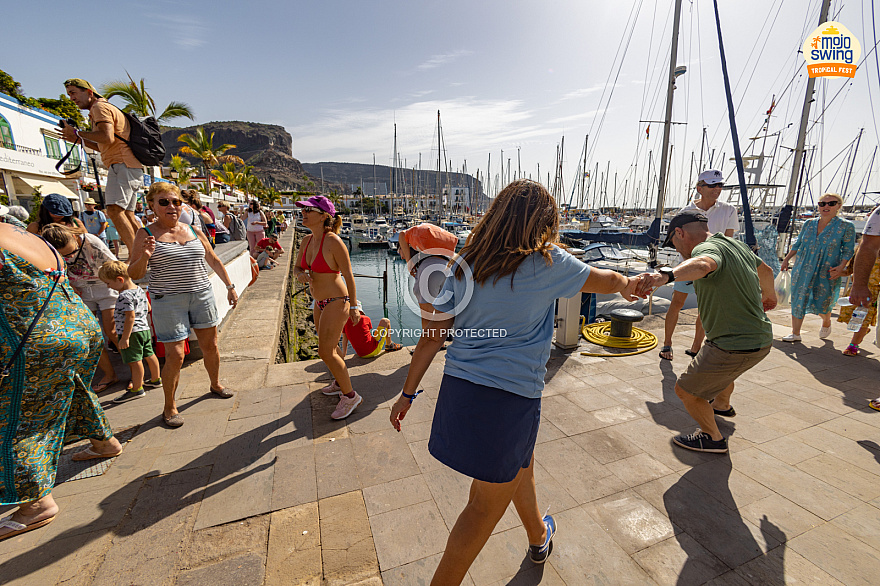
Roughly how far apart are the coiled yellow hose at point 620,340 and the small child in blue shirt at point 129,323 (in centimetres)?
513

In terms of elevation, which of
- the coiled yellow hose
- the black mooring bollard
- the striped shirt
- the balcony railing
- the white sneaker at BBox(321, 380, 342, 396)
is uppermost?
the balcony railing

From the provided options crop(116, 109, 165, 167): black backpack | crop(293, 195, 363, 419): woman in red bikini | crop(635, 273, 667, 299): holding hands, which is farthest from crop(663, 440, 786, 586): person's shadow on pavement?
crop(116, 109, 165, 167): black backpack

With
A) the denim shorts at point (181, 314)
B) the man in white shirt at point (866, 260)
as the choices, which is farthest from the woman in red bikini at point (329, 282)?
the man in white shirt at point (866, 260)

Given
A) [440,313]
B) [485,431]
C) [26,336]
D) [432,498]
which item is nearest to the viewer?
[485,431]

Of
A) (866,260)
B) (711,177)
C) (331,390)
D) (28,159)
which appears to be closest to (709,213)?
(711,177)

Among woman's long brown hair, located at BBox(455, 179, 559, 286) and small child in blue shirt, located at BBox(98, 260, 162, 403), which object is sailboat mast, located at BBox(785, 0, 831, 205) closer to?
woman's long brown hair, located at BBox(455, 179, 559, 286)

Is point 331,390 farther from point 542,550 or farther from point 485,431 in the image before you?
point 485,431

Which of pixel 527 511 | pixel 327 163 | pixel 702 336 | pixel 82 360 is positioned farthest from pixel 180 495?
pixel 327 163

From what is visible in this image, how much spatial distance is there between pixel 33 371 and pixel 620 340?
578 cm

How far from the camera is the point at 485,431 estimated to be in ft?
4.82

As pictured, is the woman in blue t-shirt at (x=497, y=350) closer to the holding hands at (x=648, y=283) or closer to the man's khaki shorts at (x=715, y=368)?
the holding hands at (x=648, y=283)

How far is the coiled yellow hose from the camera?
4859 millimetres

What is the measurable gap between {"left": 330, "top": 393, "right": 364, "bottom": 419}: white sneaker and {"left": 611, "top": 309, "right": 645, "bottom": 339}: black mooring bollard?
3719mm

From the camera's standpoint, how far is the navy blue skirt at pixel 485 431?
57.7 inches
